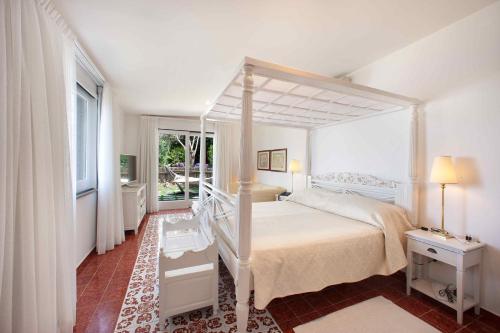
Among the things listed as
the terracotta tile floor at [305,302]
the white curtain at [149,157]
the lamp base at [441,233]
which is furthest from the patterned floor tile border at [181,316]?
the white curtain at [149,157]

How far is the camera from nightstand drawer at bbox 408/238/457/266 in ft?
5.68

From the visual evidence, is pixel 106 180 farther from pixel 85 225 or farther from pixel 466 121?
pixel 466 121

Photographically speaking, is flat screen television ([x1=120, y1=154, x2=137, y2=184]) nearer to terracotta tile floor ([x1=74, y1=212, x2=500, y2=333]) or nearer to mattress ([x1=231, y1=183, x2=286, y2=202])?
terracotta tile floor ([x1=74, y1=212, x2=500, y2=333])

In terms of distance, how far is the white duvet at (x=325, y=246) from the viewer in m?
1.55

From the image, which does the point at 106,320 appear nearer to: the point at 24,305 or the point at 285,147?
the point at 24,305

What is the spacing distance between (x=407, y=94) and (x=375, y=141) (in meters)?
0.62

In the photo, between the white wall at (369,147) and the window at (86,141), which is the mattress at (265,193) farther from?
the window at (86,141)

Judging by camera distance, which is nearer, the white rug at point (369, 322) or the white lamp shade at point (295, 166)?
the white rug at point (369, 322)

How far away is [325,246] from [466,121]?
5.90 feet

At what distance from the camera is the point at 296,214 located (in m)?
2.54

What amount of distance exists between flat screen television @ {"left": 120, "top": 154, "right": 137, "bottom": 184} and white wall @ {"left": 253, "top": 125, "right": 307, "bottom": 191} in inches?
122

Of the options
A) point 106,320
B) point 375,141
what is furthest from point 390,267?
point 106,320

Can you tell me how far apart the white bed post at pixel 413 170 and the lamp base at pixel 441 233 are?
19 cm

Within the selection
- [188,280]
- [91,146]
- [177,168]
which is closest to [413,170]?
[188,280]
